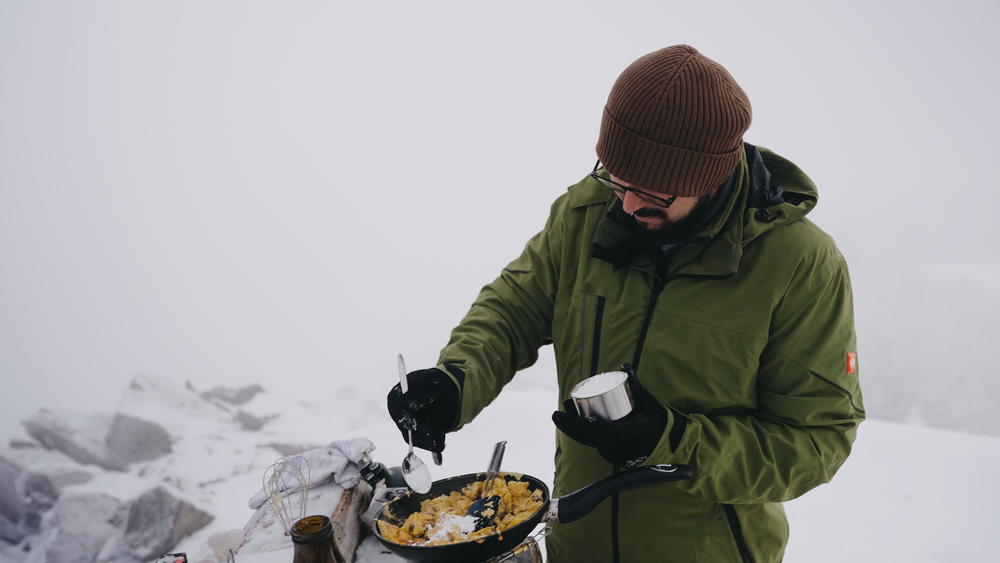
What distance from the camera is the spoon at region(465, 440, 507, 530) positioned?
1258 mm

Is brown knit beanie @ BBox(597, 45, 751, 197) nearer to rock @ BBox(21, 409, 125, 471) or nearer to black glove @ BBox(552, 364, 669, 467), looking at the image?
black glove @ BBox(552, 364, 669, 467)

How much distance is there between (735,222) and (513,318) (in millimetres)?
668

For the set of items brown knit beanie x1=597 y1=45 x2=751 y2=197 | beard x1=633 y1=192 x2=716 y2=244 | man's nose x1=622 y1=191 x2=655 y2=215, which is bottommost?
beard x1=633 y1=192 x2=716 y2=244

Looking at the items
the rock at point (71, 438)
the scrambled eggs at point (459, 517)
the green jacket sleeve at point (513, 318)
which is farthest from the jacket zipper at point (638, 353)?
the rock at point (71, 438)

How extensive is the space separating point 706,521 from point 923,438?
5422 millimetres

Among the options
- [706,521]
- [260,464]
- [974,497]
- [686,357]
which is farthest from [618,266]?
[260,464]

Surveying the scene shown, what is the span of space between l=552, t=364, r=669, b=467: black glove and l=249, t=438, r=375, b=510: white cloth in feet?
3.01

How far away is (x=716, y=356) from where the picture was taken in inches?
51.0

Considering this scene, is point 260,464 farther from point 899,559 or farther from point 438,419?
point 899,559

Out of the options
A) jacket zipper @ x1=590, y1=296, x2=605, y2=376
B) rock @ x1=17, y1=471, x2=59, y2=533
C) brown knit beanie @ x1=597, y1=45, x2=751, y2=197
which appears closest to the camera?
brown knit beanie @ x1=597, y1=45, x2=751, y2=197

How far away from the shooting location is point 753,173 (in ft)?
4.49

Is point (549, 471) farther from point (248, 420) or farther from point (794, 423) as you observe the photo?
point (794, 423)

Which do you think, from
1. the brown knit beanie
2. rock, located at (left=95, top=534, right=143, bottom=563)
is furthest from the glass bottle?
rock, located at (left=95, top=534, right=143, bottom=563)

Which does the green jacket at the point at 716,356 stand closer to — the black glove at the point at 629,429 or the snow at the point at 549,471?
the black glove at the point at 629,429
